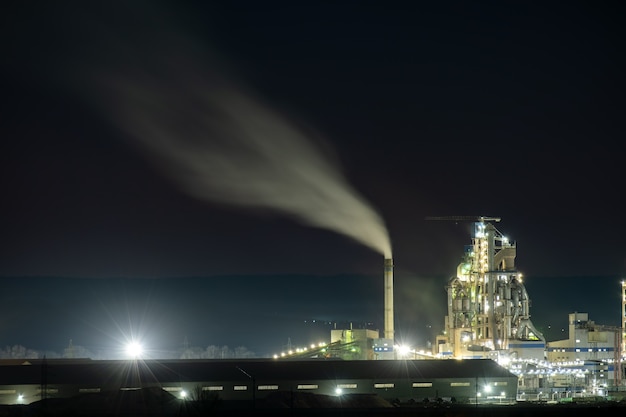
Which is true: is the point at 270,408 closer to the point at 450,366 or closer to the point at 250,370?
the point at 250,370

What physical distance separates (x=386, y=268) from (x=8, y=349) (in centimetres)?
6983

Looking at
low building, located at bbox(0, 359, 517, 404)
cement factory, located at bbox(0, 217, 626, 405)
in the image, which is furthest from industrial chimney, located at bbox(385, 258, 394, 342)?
low building, located at bbox(0, 359, 517, 404)

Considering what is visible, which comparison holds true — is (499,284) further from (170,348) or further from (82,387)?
(170,348)

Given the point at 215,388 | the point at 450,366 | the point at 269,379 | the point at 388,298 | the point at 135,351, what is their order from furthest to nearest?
the point at 135,351 → the point at 388,298 → the point at 450,366 → the point at 269,379 → the point at 215,388

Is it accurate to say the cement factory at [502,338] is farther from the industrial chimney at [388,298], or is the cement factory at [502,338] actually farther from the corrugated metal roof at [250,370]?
the corrugated metal roof at [250,370]

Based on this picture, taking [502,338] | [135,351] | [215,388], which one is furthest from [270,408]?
[135,351]

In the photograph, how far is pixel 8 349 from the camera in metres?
157

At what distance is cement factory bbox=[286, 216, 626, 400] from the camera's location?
9462 cm

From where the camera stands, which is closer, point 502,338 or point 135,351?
point 502,338

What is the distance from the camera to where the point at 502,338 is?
318 ft

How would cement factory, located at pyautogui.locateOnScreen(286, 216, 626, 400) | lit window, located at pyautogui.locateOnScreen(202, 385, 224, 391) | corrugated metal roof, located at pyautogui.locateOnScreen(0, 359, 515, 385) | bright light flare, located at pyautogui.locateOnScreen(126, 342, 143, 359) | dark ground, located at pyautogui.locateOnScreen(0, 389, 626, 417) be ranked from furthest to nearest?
bright light flare, located at pyautogui.locateOnScreen(126, 342, 143, 359)
cement factory, located at pyautogui.locateOnScreen(286, 216, 626, 400)
corrugated metal roof, located at pyautogui.locateOnScreen(0, 359, 515, 385)
lit window, located at pyautogui.locateOnScreen(202, 385, 224, 391)
dark ground, located at pyautogui.locateOnScreen(0, 389, 626, 417)

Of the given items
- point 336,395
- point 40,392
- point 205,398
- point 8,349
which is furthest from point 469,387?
point 8,349

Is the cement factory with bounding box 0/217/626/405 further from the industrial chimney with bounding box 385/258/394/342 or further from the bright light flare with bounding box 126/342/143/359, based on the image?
the bright light flare with bounding box 126/342/143/359

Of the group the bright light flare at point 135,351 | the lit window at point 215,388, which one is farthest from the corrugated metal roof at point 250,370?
the bright light flare at point 135,351
